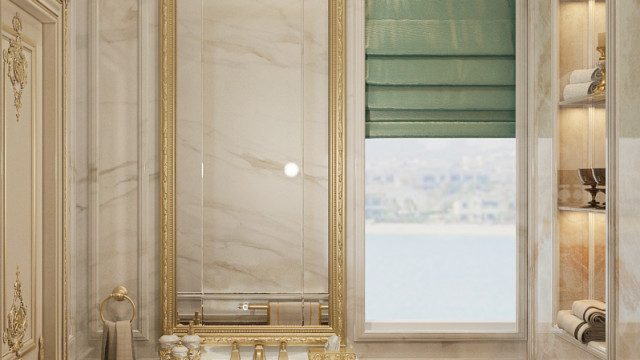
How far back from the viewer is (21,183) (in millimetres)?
1594

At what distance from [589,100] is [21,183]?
165cm

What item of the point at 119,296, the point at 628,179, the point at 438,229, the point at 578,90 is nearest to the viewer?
the point at 628,179

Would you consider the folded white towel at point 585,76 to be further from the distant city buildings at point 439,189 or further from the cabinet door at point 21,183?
the cabinet door at point 21,183

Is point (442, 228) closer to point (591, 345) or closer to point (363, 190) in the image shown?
point (363, 190)

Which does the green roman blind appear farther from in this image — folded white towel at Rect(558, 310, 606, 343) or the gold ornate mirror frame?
folded white towel at Rect(558, 310, 606, 343)

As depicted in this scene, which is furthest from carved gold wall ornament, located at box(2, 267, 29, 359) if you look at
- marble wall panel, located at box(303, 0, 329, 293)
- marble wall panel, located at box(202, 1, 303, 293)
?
marble wall panel, located at box(303, 0, 329, 293)

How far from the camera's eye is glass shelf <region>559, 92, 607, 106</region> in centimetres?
171

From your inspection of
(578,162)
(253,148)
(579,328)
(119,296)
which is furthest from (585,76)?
(119,296)

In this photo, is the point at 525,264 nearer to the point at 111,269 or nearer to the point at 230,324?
the point at 230,324

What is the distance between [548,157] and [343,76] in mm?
766

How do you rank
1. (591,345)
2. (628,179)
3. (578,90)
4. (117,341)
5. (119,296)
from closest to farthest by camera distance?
1. (628,179)
2. (591,345)
3. (578,90)
4. (117,341)
5. (119,296)

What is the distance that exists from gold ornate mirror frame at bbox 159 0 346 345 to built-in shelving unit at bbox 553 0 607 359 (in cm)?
74

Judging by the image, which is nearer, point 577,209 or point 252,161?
point 577,209

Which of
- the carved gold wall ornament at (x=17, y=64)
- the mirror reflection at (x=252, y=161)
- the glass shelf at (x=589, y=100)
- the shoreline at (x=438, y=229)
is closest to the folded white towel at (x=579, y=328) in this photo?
the shoreline at (x=438, y=229)
